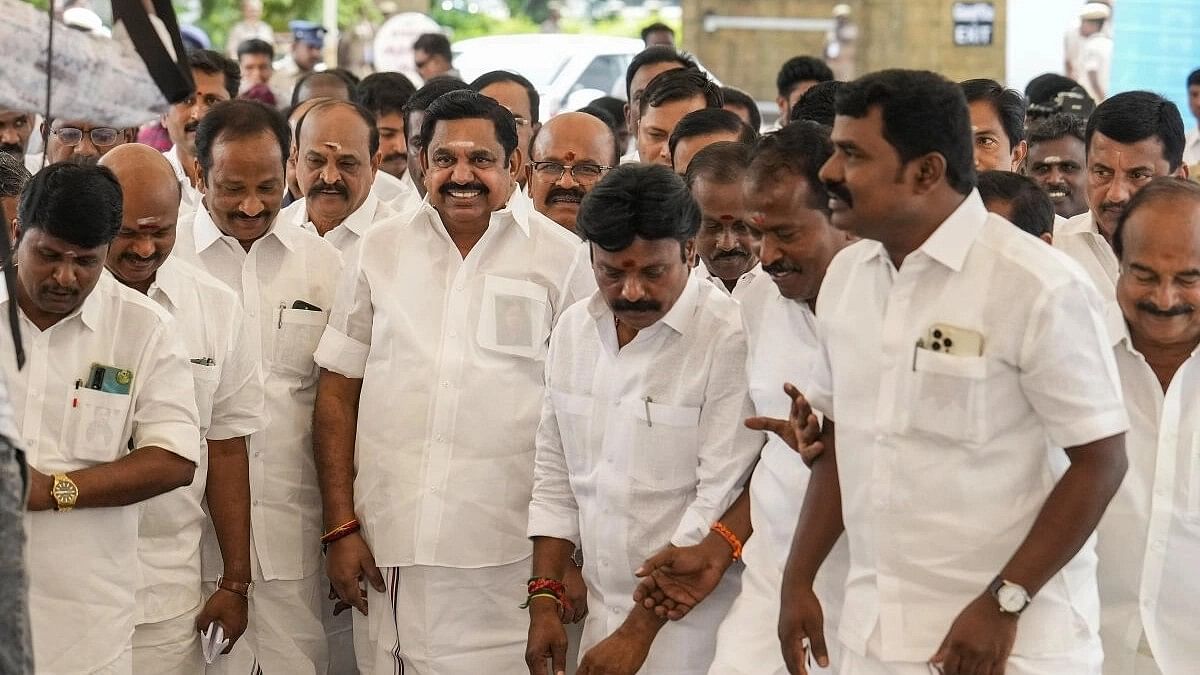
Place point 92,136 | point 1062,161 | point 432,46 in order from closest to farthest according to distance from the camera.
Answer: point 1062,161 → point 92,136 → point 432,46

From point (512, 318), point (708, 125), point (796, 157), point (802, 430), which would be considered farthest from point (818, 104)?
point (802, 430)

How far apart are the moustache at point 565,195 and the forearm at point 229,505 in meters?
1.28

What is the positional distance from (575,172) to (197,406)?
1.45 meters

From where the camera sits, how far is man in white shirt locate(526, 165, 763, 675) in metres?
3.25

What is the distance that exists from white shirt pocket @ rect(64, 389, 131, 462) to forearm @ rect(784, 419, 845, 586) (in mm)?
1415

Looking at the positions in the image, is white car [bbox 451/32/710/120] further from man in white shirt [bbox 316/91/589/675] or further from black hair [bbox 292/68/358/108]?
man in white shirt [bbox 316/91/589/675]

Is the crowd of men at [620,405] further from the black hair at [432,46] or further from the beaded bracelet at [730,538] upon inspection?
the black hair at [432,46]

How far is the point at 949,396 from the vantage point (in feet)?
8.43

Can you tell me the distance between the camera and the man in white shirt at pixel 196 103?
5973 millimetres

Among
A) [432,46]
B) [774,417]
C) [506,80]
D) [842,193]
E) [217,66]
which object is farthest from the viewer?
[432,46]

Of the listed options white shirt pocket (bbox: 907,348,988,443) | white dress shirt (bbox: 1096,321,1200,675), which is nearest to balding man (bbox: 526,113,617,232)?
white dress shirt (bbox: 1096,321,1200,675)

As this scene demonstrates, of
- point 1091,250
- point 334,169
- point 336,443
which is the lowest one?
point 336,443

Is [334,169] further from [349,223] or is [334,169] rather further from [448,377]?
[448,377]

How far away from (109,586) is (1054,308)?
1.98 meters
